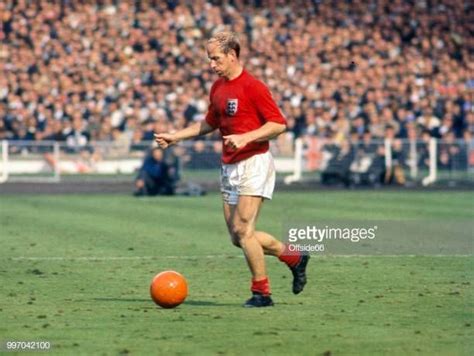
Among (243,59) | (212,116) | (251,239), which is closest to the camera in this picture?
(251,239)

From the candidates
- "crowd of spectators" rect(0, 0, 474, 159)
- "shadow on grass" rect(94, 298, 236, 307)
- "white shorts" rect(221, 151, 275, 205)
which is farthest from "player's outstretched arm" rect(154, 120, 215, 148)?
"crowd of spectators" rect(0, 0, 474, 159)

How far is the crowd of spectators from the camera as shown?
3934 centimetres

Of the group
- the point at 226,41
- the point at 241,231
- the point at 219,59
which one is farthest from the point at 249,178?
the point at 226,41

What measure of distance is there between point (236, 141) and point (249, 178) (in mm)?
575

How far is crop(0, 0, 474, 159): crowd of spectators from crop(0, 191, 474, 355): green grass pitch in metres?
18.1

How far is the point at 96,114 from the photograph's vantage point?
39.6m

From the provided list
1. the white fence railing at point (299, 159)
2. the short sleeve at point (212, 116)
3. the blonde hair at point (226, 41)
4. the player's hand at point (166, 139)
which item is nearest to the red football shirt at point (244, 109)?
the short sleeve at point (212, 116)

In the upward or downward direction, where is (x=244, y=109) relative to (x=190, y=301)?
upward

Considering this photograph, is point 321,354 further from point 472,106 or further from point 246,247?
point 472,106

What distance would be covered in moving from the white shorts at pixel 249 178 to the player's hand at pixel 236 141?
1.51 ft

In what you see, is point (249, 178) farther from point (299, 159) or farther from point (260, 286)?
point (299, 159)

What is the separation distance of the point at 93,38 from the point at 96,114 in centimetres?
414

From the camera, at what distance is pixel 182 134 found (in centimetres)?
1096

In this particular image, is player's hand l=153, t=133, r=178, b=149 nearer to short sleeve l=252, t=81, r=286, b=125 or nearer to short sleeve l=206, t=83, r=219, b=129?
short sleeve l=206, t=83, r=219, b=129
